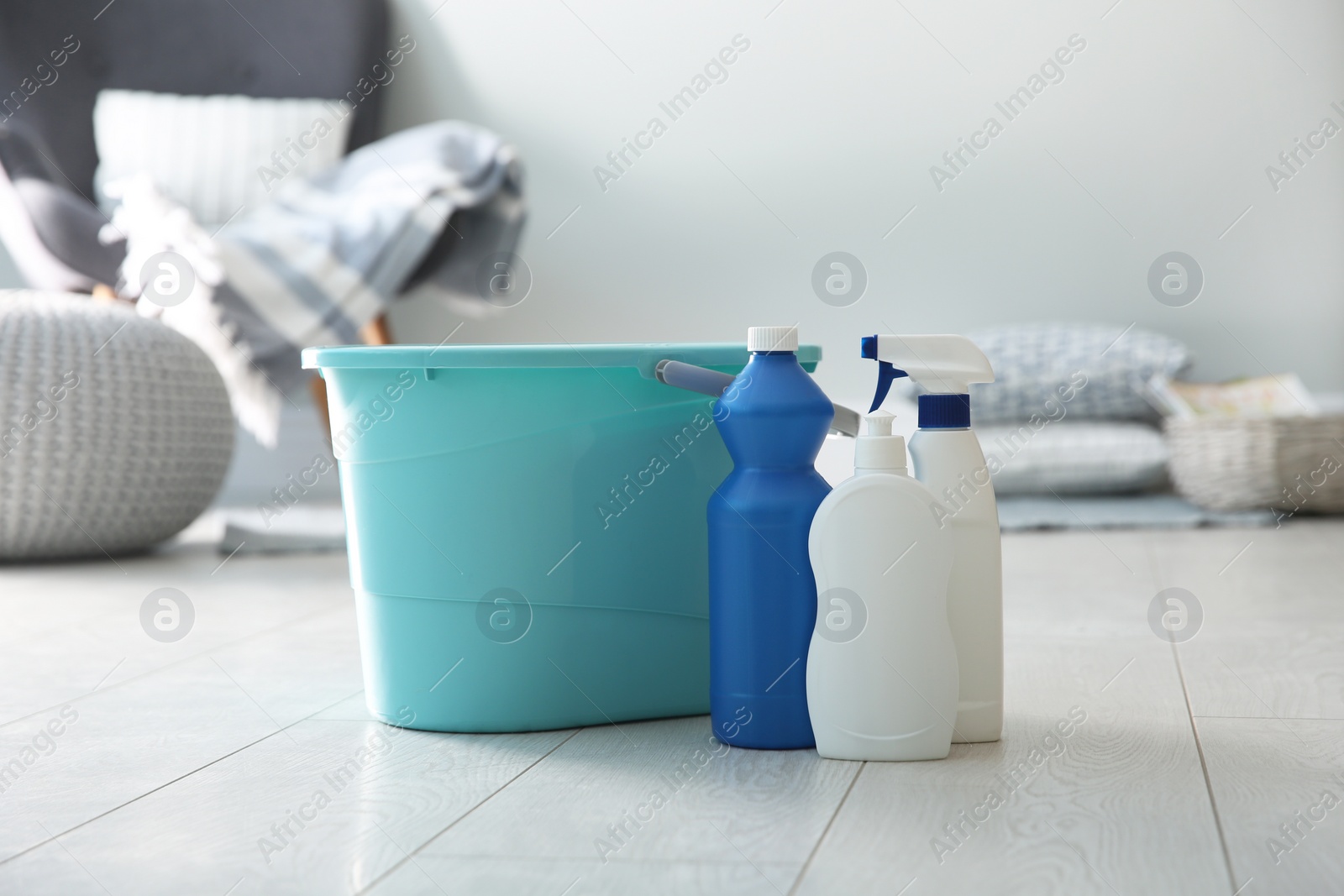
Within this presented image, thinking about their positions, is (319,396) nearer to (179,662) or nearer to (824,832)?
(179,662)

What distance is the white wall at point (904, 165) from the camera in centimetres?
216

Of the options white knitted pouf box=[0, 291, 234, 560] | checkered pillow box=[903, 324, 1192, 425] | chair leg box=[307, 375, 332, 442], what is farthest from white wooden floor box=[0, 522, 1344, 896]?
checkered pillow box=[903, 324, 1192, 425]

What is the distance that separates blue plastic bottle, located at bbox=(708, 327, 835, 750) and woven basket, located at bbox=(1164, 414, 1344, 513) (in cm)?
135

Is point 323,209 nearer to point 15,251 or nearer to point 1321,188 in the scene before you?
point 15,251

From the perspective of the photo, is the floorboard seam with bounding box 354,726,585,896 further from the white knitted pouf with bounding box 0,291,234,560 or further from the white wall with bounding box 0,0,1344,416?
the white wall with bounding box 0,0,1344,416

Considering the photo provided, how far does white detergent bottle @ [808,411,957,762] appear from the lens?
24.0 inches

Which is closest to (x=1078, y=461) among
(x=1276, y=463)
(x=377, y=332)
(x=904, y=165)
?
(x=1276, y=463)

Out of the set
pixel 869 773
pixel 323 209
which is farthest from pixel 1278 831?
pixel 323 209

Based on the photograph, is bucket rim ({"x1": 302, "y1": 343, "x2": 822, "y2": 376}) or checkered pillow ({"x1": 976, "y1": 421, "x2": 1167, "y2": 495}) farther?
checkered pillow ({"x1": 976, "y1": 421, "x2": 1167, "y2": 495})

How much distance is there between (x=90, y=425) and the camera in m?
1.46

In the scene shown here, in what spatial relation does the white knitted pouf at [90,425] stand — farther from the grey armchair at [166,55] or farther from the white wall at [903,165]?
the white wall at [903,165]

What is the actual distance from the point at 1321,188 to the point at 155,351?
1.97 meters

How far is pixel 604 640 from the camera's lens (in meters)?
0.70

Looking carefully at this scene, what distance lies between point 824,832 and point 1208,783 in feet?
0.67
